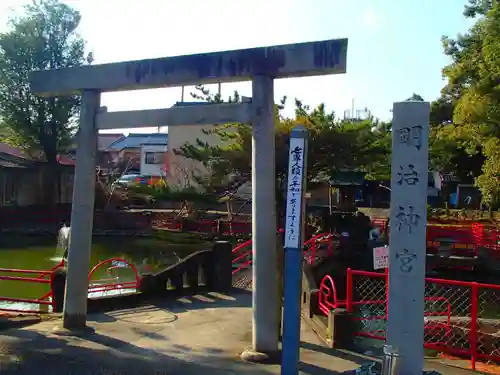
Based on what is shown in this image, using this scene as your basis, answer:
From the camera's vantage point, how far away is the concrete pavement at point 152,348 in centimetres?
690

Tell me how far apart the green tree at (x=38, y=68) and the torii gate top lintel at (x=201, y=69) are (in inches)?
1164

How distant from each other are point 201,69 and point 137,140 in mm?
59261

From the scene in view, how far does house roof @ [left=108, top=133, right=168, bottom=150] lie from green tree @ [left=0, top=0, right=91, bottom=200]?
2284 centimetres

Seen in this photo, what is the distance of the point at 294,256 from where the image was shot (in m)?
5.85

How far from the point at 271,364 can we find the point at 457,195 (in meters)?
45.7

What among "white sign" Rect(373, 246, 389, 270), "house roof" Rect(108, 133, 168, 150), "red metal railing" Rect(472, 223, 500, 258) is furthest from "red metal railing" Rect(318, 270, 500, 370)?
"house roof" Rect(108, 133, 168, 150)

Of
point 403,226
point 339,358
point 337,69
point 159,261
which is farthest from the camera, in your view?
point 159,261

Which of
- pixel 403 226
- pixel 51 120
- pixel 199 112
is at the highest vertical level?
pixel 51 120

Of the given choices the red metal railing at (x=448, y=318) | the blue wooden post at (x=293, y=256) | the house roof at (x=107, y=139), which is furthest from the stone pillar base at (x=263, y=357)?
the house roof at (x=107, y=139)

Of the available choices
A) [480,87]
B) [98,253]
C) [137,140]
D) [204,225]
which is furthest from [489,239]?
[137,140]

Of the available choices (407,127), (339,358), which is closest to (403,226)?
(407,127)

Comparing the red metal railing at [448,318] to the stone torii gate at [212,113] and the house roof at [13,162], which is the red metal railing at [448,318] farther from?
the house roof at [13,162]

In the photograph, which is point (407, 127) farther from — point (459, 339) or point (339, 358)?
point (459, 339)

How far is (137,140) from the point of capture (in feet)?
215
